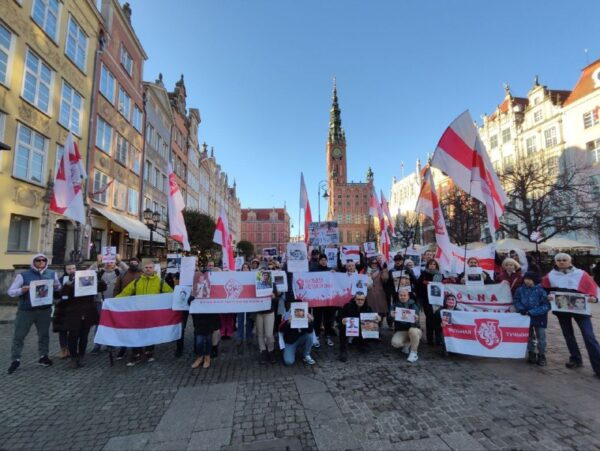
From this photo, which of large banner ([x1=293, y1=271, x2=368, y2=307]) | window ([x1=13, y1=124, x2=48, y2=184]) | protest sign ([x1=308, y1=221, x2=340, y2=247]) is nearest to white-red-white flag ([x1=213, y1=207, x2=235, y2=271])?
large banner ([x1=293, y1=271, x2=368, y2=307])

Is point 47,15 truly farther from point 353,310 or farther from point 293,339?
point 353,310

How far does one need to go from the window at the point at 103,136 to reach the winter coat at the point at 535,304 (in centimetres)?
2227

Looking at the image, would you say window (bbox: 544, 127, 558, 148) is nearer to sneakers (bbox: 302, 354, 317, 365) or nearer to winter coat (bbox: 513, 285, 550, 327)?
winter coat (bbox: 513, 285, 550, 327)

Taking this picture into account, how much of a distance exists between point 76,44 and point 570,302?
23907mm

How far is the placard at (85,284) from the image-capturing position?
563 cm

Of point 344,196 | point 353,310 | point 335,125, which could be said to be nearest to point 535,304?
point 353,310

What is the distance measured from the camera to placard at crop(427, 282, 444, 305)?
6.27 meters

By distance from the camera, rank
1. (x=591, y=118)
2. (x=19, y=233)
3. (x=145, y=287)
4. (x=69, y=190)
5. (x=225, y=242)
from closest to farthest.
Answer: (x=145, y=287) → (x=69, y=190) → (x=225, y=242) → (x=19, y=233) → (x=591, y=118)

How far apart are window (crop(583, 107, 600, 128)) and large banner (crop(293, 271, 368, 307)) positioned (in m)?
37.1

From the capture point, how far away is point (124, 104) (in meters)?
22.8

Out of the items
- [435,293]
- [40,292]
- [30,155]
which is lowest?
[435,293]

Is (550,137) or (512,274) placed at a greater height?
(550,137)

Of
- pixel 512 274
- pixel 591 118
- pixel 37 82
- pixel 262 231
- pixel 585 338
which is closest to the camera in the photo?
pixel 585 338

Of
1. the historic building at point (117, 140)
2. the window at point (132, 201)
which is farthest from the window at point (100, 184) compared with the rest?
the window at point (132, 201)
